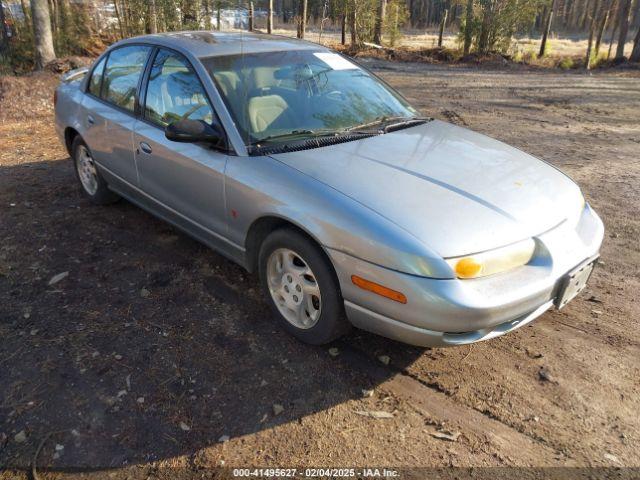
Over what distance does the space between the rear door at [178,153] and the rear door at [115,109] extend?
0.18 m

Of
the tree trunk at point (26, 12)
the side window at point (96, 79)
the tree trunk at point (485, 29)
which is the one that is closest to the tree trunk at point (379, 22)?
the tree trunk at point (485, 29)

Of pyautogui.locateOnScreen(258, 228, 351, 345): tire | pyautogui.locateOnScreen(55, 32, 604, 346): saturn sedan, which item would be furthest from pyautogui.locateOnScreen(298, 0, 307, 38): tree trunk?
pyautogui.locateOnScreen(258, 228, 351, 345): tire

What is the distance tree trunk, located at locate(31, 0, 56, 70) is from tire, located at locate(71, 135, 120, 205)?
6745 mm

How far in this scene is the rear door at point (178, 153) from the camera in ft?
10.9

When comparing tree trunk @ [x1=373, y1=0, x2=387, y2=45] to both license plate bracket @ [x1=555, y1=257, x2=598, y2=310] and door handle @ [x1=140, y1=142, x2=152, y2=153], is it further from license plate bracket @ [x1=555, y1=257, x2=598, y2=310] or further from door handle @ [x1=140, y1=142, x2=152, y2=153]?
license plate bracket @ [x1=555, y1=257, x2=598, y2=310]

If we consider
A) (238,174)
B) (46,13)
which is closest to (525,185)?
(238,174)

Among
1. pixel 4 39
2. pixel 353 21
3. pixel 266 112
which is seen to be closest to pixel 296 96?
pixel 266 112

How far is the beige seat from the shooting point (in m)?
3.24

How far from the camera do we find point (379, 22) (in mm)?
20656

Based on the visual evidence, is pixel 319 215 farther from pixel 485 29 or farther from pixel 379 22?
pixel 379 22

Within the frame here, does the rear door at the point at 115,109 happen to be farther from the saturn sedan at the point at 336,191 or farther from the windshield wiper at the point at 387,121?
the windshield wiper at the point at 387,121

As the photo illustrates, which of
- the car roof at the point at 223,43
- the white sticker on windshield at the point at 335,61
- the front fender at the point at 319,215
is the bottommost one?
the front fender at the point at 319,215

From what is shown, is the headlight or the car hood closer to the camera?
the headlight

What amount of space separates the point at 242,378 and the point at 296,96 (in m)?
1.92
